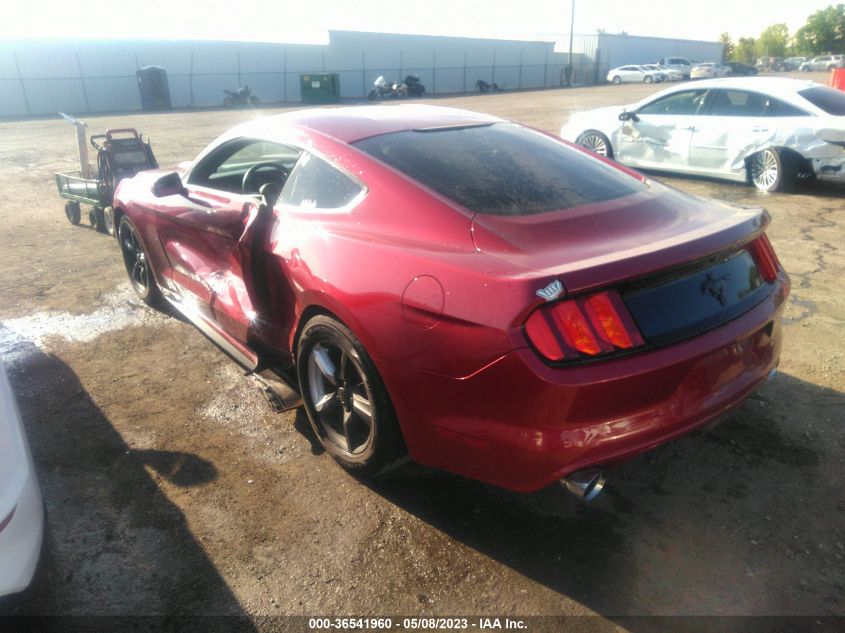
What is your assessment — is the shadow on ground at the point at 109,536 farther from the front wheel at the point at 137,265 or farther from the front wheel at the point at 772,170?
the front wheel at the point at 772,170

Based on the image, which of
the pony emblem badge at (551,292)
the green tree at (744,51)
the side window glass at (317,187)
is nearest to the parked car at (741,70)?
the green tree at (744,51)

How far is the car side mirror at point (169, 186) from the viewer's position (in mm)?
4195

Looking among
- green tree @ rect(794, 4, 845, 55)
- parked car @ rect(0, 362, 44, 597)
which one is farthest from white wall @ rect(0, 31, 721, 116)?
green tree @ rect(794, 4, 845, 55)

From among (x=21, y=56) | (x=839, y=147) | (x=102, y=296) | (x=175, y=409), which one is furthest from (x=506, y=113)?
(x=21, y=56)

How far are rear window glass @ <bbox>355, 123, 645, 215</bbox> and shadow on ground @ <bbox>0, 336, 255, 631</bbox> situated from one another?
1.76 metres

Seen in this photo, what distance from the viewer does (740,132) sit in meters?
8.70

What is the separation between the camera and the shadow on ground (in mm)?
2408

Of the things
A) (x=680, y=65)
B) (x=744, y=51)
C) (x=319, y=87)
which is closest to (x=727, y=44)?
(x=744, y=51)

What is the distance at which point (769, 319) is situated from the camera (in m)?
2.67

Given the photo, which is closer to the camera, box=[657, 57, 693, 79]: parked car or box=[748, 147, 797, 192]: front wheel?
box=[748, 147, 797, 192]: front wheel

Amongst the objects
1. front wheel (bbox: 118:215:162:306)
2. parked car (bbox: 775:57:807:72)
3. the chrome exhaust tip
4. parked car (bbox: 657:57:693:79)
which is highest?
the chrome exhaust tip

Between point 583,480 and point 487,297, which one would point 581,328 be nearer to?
point 487,297

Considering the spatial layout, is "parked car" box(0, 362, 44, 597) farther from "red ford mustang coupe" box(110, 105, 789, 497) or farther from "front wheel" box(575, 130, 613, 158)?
"front wheel" box(575, 130, 613, 158)

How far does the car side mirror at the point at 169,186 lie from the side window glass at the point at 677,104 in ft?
24.8
